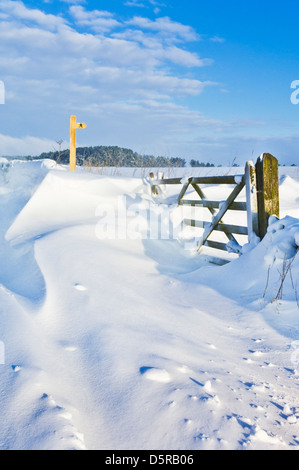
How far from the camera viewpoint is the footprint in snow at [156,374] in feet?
7.20

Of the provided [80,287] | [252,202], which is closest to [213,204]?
[252,202]

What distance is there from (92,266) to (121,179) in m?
4.74

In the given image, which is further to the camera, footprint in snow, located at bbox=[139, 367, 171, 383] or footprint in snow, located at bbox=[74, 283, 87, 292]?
footprint in snow, located at bbox=[74, 283, 87, 292]

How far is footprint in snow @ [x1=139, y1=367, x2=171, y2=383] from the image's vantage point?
219 centimetres

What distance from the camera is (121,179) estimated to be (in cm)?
861

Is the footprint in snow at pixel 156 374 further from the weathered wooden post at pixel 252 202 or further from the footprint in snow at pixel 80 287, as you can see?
the weathered wooden post at pixel 252 202

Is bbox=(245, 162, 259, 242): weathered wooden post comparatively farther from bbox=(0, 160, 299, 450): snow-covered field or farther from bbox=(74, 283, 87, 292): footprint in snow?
bbox=(74, 283, 87, 292): footprint in snow

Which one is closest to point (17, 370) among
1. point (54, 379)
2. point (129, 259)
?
point (54, 379)

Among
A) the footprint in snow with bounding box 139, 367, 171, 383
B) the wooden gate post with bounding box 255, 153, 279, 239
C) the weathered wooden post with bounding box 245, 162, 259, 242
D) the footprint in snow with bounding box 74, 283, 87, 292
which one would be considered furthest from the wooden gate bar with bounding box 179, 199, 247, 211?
the footprint in snow with bounding box 139, 367, 171, 383

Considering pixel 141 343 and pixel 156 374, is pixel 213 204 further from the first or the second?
pixel 156 374

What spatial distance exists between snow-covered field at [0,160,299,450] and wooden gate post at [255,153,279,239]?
0.28 m

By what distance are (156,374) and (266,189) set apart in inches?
141

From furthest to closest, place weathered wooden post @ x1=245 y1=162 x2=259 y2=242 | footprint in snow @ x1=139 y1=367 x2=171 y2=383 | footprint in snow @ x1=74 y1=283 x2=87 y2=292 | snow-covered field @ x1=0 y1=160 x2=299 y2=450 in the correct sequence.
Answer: weathered wooden post @ x1=245 y1=162 x2=259 y2=242 → footprint in snow @ x1=74 y1=283 x2=87 y2=292 → footprint in snow @ x1=139 y1=367 x2=171 y2=383 → snow-covered field @ x1=0 y1=160 x2=299 y2=450
